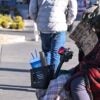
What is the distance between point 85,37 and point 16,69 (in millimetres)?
6374

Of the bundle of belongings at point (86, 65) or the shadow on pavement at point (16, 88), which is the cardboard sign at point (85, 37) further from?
the shadow on pavement at point (16, 88)

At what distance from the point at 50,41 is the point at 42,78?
2914mm

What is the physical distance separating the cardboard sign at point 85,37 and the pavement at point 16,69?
354 centimetres

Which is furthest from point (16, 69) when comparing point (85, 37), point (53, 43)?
point (85, 37)

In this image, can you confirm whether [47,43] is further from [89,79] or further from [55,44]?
[89,79]

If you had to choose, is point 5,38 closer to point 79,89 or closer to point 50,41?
point 50,41

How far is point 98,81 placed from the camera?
13.3 feet

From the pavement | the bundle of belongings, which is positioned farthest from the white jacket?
the bundle of belongings

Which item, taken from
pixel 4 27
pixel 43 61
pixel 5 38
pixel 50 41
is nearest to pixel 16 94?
pixel 50 41

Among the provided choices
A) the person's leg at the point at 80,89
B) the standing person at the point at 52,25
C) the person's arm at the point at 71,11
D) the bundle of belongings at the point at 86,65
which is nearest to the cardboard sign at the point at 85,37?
the bundle of belongings at the point at 86,65

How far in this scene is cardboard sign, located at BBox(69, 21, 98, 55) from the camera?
413 centimetres

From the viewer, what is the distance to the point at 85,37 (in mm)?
4180

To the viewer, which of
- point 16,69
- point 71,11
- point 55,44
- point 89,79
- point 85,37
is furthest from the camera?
point 16,69

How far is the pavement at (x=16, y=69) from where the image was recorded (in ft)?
26.4
